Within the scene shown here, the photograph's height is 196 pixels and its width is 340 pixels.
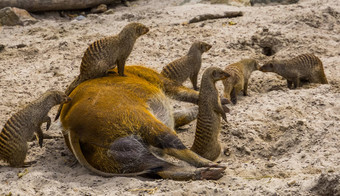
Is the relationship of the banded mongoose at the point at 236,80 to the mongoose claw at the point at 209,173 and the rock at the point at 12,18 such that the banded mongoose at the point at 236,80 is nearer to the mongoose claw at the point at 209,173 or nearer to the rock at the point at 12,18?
the mongoose claw at the point at 209,173

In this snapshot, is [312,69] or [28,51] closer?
[312,69]

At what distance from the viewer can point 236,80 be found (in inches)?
208

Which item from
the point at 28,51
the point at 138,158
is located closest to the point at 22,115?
the point at 138,158

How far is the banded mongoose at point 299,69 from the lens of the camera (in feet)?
18.2

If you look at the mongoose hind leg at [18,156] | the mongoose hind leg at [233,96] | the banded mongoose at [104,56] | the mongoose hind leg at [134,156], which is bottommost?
the mongoose hind leg at [233,96]

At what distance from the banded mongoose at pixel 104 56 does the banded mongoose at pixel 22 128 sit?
23cm

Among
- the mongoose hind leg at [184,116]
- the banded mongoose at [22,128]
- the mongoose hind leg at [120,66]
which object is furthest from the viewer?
the mongoose hind leg at [184,116]

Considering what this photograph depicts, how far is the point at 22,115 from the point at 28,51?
284cm

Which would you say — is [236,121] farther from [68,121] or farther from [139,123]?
[68,121]

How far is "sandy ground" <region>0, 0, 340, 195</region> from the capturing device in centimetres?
336

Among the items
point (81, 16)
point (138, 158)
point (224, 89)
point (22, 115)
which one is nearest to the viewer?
point (138, 158)

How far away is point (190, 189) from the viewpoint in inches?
126

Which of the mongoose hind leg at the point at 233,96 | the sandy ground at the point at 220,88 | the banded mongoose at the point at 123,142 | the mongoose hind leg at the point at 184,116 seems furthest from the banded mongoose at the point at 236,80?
the banded mongoose at the point at 123,142

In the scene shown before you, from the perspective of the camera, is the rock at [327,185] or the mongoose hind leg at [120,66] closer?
the rock at [327,185]
